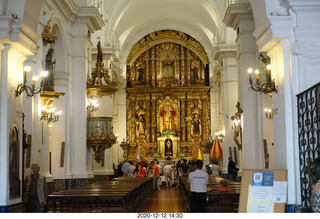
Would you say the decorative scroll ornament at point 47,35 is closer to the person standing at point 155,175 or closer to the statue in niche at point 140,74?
the person standing at point 155,175

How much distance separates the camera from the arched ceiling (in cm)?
2594

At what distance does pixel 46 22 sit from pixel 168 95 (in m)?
21.3

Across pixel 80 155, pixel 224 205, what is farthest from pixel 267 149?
pixel 80 155

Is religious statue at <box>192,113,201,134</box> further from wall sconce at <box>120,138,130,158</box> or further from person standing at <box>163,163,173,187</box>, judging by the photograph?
person standing at <box>163,163,173,187</box>

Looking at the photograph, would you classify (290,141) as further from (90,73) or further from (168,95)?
(168,95)

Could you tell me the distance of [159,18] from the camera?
3422 centimetres

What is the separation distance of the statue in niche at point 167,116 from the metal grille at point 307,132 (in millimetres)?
27116

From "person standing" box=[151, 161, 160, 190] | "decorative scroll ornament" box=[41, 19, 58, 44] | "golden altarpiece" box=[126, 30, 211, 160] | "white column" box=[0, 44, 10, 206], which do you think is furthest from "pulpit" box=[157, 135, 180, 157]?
"white column" box=[0, 44, 10, 206]

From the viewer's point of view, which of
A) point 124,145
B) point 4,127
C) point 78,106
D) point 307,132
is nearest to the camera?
point 307,132

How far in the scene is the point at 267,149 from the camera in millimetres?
15977

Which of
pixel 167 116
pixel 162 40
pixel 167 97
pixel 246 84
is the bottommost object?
pixel 246 84

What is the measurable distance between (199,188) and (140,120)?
25.2m

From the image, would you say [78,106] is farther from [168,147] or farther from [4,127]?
[168,147]

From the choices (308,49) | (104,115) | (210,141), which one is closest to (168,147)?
(210,141)
